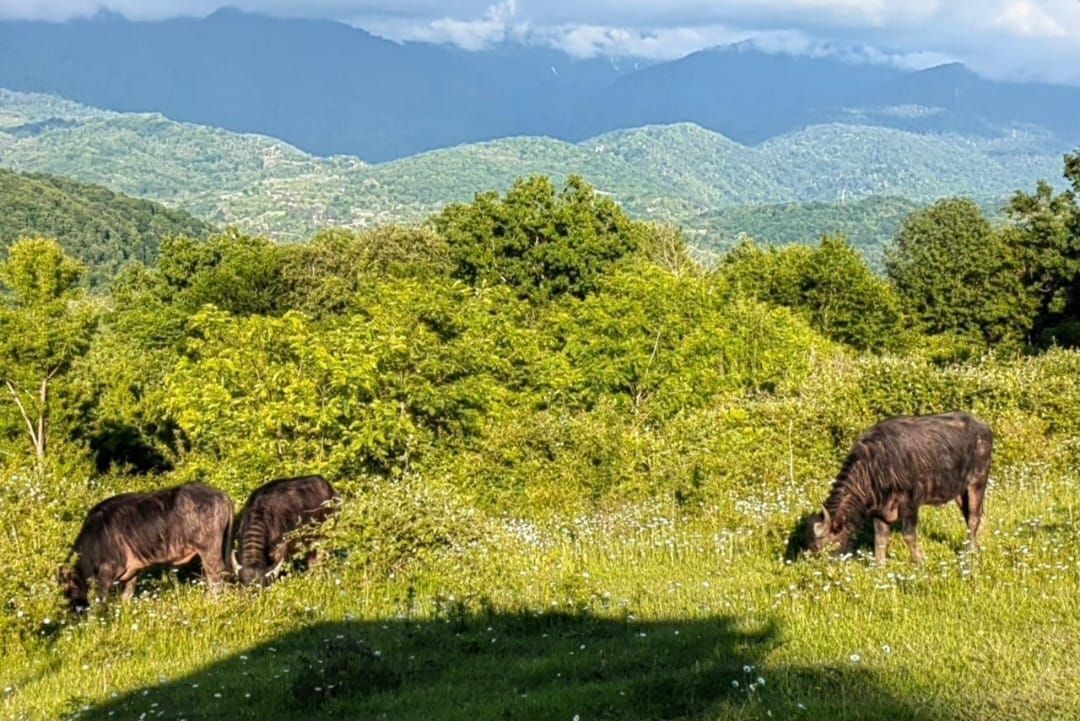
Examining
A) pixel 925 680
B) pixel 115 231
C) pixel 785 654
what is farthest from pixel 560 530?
pixel 115 231

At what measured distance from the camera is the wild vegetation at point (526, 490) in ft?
27.6

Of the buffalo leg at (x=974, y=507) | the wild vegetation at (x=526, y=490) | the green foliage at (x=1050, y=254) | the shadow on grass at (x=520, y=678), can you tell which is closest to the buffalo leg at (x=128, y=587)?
the wild vegetation at (x=526, y=490)

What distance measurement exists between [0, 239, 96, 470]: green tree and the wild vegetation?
0.13 m

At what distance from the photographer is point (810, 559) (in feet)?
37.5

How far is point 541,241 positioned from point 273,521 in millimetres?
40148

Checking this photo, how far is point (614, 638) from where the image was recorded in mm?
9664

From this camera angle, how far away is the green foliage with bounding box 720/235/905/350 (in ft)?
205

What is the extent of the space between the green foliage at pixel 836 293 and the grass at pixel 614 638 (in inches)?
1968

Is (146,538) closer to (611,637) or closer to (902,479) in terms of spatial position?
(611,637)

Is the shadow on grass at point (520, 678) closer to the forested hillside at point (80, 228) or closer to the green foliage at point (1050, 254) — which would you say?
the green foliage at point (1050, 254)

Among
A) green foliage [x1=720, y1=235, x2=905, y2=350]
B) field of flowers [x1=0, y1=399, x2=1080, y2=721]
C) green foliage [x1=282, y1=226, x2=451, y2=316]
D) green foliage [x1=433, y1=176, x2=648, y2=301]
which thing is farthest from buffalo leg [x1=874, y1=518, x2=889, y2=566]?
green foliage [x1=720, y1=235, x2=905, y2=350]

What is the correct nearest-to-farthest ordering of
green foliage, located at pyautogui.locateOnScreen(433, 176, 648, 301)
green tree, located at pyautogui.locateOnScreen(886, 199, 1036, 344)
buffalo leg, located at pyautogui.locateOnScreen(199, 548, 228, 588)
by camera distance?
buffalo leg, located at pyautogui.locateOnScreen(199, 548, 228, 588), green foliage, located at pyautogui.locateOnScreen(433, 176, 648, 301), green tree, located at pyautogui.locateOnScreen(886, 199, 1036, 344)

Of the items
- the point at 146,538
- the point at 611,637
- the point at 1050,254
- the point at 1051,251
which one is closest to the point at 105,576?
the point at 146,538

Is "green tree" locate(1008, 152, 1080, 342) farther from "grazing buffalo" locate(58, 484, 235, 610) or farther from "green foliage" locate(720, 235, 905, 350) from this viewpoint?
"grazing buffalo" locate(58, 484, 235, 610)
